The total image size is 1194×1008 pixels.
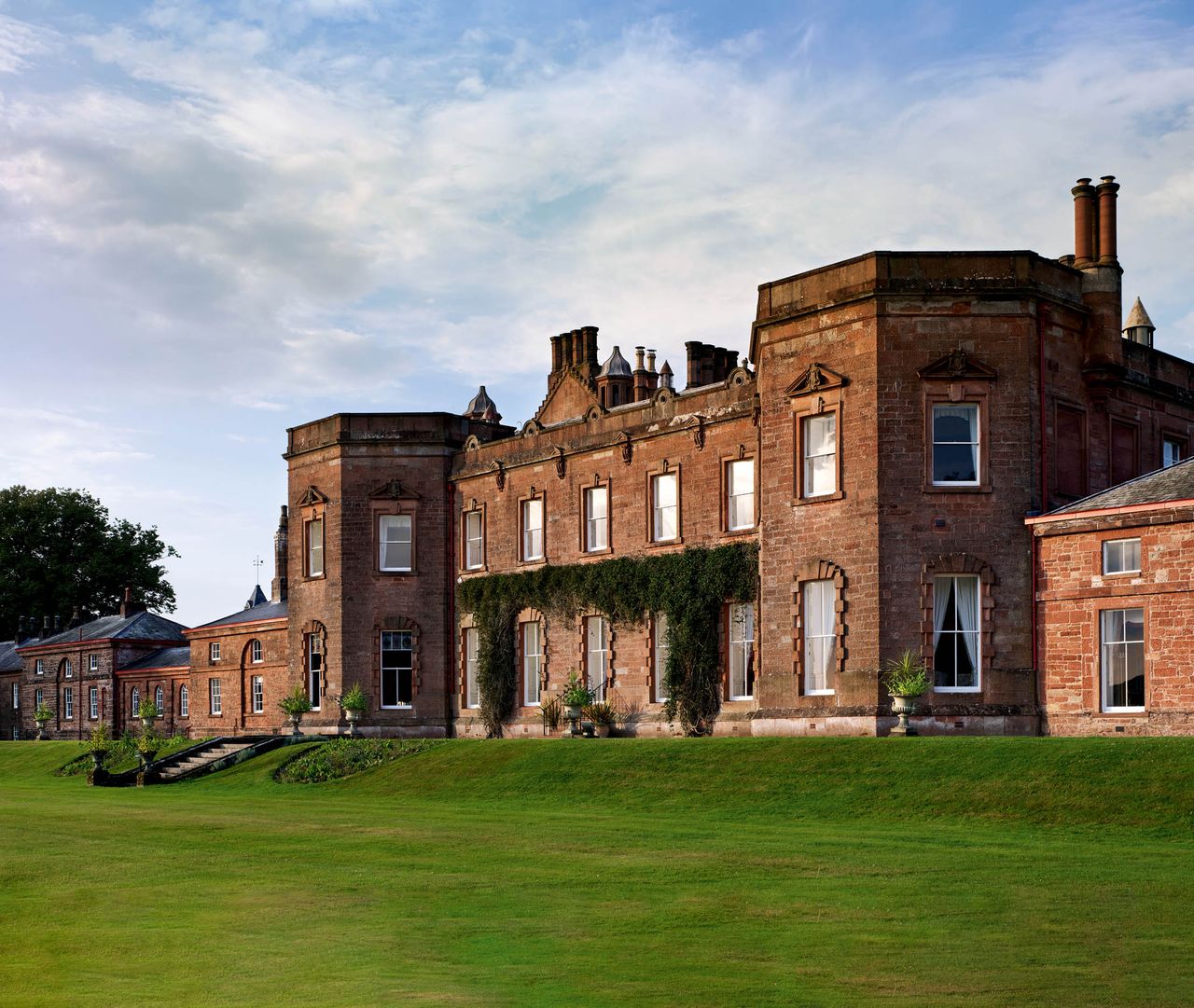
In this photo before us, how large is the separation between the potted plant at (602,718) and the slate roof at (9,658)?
4661 cm

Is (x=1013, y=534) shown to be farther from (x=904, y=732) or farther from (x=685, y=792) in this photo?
(x=685, y=792)

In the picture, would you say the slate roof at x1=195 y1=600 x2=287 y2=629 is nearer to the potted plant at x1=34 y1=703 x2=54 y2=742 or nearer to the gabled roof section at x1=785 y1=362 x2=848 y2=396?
the potted plant at x1=34 y1=703 x2=54 y2=742

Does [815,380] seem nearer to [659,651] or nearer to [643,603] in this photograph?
[643,603]

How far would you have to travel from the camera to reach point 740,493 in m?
35.9

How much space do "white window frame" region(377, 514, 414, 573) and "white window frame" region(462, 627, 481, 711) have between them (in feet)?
8.79

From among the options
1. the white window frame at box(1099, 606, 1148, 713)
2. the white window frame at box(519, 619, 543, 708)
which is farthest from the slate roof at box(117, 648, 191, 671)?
the white window frame at box(1099, 606, 1148, 713)

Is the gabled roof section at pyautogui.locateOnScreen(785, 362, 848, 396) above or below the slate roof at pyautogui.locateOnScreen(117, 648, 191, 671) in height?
above

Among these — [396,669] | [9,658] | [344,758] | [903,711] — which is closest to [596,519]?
[396,669]

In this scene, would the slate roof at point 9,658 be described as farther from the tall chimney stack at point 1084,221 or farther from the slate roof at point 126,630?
the tall chimney stack at point 1084,221

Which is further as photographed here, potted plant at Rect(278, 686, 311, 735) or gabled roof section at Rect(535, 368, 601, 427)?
gabled roof section at Rect(535, 368, 601, 427)

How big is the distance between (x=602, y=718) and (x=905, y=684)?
35.6ft

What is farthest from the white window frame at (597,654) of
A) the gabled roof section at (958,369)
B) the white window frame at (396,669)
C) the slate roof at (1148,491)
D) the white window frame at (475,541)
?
the slate roof at (1148,491)

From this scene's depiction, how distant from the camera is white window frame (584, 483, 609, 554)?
131 ft

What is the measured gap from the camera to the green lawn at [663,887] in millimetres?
11266
